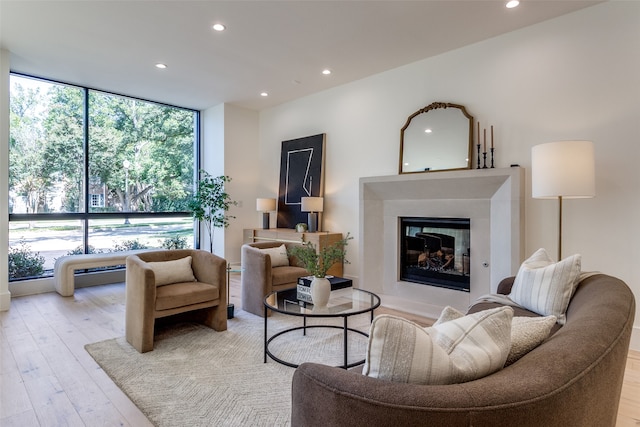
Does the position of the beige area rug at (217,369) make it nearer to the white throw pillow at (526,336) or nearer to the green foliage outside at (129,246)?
the white throw pillow at (526,336)

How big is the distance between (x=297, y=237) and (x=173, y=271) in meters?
2.15

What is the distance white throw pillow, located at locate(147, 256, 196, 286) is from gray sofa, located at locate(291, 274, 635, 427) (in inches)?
101

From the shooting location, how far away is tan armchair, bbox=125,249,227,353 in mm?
2826

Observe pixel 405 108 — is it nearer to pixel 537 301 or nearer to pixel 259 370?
pixel 537 301

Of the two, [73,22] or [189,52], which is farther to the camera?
[189,52]

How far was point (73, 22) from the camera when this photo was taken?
342cm

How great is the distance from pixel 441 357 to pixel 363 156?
411cm

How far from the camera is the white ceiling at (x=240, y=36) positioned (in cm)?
313

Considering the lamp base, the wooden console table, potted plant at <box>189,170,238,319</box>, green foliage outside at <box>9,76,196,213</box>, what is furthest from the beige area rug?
green foliage outside at <box>9,76,196,213</box>

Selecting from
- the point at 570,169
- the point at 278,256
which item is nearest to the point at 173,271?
the point at 278,256

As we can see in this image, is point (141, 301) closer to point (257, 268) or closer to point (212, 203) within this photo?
point (257, 268)

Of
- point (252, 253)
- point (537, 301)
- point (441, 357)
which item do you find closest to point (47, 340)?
point (252, 253)

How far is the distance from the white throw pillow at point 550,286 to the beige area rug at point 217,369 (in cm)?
130

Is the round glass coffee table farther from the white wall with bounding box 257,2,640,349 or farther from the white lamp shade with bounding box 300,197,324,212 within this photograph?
the white lamp shade with bounding box 300,197,324,212
